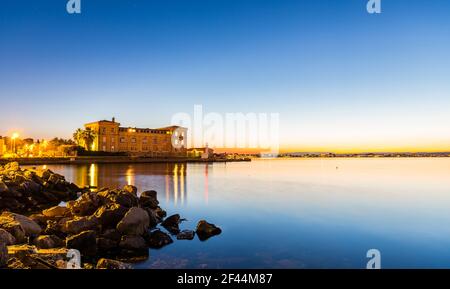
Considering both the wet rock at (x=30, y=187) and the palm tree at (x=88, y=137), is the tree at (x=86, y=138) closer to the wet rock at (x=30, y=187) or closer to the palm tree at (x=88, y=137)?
the palm tree at (x=88, y=137)

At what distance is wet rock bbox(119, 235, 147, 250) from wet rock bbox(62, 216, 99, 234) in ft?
4.93

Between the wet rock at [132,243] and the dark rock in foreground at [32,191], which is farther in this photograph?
the dark rock in foreground at [32,191]

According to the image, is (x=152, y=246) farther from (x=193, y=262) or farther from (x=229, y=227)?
(x=229, y=227)

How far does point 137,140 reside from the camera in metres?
116

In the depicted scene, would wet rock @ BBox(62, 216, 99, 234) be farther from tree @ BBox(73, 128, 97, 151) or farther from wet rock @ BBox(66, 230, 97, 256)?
tree @ BBox(73, 128, 97, 151)

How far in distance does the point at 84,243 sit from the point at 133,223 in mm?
1820

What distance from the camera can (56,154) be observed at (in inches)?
3706

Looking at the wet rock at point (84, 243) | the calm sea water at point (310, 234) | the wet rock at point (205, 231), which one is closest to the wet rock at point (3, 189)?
the calm sea water at point (310, 234)

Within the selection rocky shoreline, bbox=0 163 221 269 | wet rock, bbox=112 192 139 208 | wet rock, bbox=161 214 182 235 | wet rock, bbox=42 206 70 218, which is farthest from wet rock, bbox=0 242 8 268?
wet rock, bbox=161 214 182 235

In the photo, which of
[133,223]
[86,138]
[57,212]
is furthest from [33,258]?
[86,138]

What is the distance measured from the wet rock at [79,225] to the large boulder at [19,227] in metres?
0.88

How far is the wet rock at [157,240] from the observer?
1112 centimetres

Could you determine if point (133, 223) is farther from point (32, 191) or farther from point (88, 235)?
point (32, 191)
